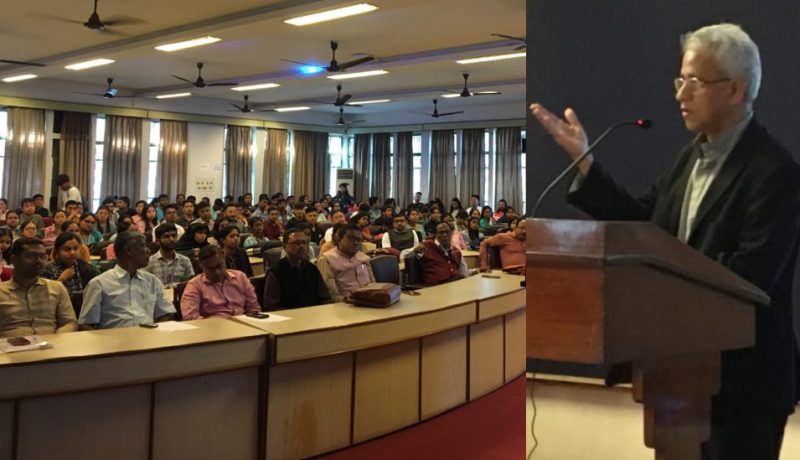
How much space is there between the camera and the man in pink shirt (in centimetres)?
399

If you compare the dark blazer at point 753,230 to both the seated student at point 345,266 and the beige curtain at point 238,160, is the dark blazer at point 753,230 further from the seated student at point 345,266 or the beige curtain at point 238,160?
the beige curtain at point 238,160

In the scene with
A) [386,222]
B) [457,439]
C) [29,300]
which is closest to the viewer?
[29,300]

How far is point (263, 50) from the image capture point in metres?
9.48

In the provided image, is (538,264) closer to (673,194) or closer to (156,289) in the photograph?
(673,194)

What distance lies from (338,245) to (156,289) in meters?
1.62

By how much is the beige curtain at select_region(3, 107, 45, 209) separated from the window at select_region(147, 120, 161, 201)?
216 cm

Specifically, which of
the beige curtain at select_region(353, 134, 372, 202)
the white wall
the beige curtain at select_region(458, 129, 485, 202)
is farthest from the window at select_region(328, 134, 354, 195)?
the beige curtain at select_region(458, 129, 485, 202)

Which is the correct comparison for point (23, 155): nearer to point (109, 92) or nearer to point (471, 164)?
point (109, 92)

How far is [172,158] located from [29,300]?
37.8ft

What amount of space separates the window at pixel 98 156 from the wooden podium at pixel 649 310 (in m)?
14.1

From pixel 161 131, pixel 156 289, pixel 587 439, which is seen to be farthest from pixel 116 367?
pixel 161 131

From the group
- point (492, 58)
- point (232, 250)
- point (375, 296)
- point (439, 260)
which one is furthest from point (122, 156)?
point (375, 296)

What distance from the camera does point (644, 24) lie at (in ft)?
3.54

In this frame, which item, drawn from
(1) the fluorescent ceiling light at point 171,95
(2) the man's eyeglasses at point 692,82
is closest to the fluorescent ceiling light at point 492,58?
(1) the fluorescent ceiling light at point 171,95
